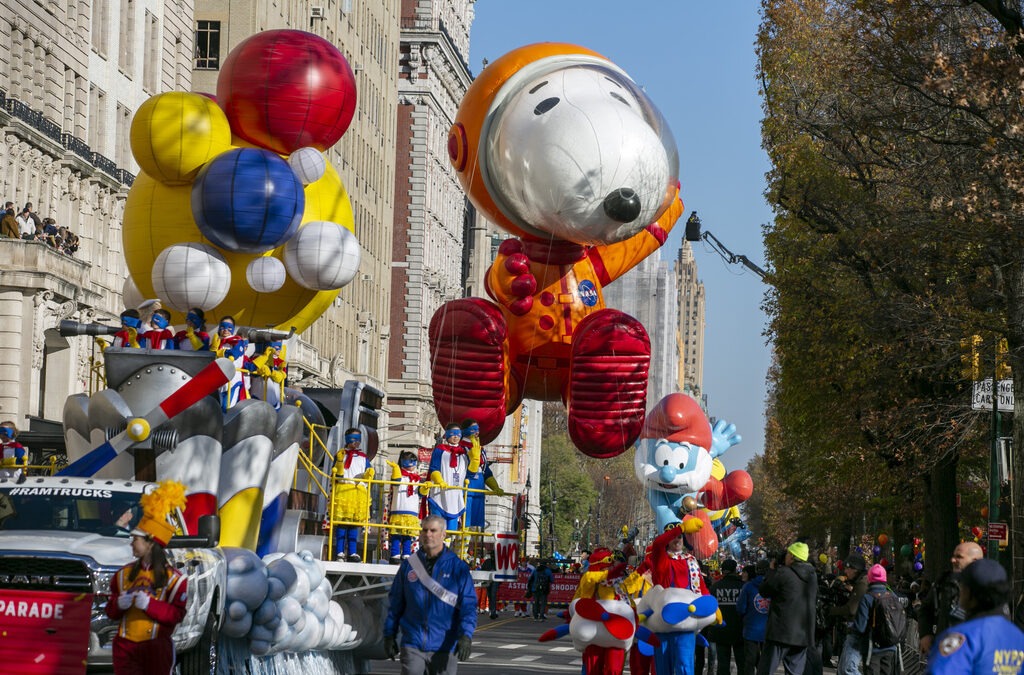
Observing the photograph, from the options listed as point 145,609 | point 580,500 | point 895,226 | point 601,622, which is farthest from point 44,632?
point 580,500

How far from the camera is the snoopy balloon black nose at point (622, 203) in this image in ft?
56.8

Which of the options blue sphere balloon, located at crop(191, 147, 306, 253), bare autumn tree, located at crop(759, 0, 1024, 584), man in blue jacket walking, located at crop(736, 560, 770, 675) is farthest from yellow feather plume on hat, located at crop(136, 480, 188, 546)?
bare autumn tree, located at crop(759, 0, 1024, 584)

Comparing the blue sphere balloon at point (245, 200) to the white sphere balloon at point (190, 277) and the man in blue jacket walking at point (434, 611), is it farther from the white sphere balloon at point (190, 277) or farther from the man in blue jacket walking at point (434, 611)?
the man in blue jacket walking at point (434, 611)

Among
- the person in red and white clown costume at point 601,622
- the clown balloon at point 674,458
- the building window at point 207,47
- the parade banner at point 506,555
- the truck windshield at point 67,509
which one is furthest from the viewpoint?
the building window at point 207,47

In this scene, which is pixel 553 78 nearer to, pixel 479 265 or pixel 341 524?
pixel 341 524

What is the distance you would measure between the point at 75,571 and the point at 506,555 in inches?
312

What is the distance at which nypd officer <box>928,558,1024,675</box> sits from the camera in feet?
25.3

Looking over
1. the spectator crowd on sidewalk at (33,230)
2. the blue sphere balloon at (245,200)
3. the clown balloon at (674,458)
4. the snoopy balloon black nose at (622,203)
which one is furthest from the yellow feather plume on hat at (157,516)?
the spectator crowd on sidewalk at (33,230)

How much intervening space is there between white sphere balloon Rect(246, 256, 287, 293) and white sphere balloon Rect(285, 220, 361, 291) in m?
0.27

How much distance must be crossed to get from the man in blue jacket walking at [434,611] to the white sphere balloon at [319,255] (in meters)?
6.01

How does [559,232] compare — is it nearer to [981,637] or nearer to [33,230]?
[981,637]

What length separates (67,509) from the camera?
13.5 meters

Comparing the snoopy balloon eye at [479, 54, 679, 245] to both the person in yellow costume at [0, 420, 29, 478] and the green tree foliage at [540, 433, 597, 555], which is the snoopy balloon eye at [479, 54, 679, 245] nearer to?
the person in yellow costume at [0, 420, 29, 478]

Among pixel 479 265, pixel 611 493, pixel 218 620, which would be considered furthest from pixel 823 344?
pixel 611 493
